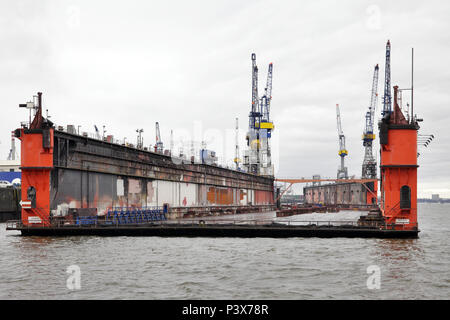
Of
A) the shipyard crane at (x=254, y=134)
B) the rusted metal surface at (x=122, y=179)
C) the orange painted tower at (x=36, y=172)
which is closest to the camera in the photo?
the orange painted tower at (x=36, y=172)

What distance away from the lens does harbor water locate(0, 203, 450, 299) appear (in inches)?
1019

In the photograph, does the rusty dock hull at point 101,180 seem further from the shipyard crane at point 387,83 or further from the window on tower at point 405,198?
the shipyard crane at point 387,83

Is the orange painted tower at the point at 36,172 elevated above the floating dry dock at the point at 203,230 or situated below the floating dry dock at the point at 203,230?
above

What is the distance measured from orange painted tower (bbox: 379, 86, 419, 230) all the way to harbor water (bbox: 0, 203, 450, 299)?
96.0 inches

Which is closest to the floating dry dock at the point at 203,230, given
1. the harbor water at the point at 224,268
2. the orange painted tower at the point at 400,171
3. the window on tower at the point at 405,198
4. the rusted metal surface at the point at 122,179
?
the harbor water at the point at 224,268

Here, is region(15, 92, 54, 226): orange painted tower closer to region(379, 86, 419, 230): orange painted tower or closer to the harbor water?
the harbor water

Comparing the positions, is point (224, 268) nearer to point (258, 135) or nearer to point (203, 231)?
point (203, 231)

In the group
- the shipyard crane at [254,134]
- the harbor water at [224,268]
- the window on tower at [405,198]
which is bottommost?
the harbor water at [224,268]

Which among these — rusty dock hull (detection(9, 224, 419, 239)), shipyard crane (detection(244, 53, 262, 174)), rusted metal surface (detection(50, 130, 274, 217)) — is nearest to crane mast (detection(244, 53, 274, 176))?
shipyard crane (detection(244, 53, 262, 174))

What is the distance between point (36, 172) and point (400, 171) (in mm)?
35140

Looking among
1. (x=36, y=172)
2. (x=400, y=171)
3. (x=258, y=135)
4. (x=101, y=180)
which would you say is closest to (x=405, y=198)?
(x=400, y=171)

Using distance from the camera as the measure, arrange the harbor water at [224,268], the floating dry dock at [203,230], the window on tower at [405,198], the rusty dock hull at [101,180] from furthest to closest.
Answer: the rusty dock hull at [101,180]
the floating dry dock at [203,230]
the window on tower at [405,198]
the harbor water at [224,268]

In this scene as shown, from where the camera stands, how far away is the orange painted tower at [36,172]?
166 ft

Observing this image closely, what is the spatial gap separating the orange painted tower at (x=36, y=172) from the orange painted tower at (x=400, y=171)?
3240 centimetres
